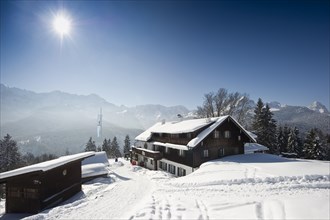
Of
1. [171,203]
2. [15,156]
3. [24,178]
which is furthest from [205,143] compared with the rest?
[15,156]

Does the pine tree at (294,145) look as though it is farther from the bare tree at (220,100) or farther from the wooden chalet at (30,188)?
the wooden chalet at (30,188)

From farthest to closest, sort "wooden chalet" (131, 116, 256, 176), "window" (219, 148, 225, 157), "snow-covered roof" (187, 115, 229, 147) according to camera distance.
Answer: "window" (219, 148, 225, 157)
"wooden chalet" (131, 116, 256, 176)
"snow-covered roof" (187, 115, 229, 147)

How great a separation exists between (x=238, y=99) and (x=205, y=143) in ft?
71.3

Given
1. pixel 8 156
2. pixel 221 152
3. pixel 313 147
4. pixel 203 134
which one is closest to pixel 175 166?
pixel 221 152

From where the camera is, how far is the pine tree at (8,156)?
53.4m

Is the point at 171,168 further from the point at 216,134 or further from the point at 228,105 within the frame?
the point at 228,105

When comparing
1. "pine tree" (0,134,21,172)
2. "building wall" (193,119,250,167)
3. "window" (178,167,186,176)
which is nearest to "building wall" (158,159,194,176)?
"window" (178,167,186,176)

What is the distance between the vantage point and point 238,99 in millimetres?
46000

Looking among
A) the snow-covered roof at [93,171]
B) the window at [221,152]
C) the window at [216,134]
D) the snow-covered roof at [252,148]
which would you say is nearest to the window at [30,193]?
the snow-covered roof at [93,171]

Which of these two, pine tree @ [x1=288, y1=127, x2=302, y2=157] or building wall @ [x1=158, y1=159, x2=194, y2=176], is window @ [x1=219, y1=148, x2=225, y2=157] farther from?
pine tree @ [x1=288, y1=127, x2=302, y2=157]

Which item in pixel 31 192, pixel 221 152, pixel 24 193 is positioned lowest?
pixel 24 193

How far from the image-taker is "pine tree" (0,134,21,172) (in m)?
53.4

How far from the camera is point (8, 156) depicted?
54469 millimetres

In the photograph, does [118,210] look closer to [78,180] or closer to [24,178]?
[24,178]
